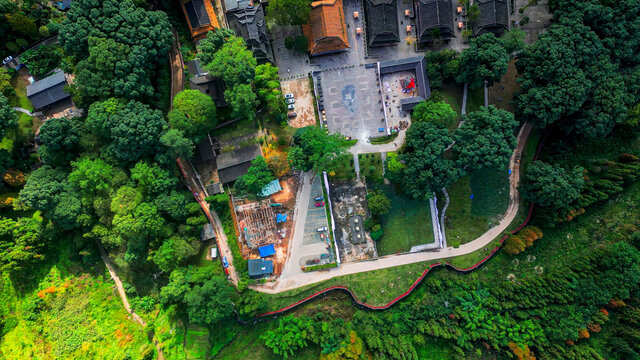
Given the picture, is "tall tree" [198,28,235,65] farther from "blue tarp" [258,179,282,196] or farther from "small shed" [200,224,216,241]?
"small shed" [200,224,216,241]

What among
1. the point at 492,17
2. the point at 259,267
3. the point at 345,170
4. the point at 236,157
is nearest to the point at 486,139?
the point at 492,17

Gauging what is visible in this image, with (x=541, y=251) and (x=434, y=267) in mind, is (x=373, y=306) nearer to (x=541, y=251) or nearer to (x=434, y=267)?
(x=434, y=267)

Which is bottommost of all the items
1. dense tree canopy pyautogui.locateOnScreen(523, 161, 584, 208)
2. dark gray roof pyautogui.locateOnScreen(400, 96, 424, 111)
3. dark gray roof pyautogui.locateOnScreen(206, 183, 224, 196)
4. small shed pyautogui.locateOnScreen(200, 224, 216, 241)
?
dense tree canopy pyautogui.locateOnScreen(523, 161, 584, 208)

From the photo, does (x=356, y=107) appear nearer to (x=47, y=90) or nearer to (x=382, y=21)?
(x=382, y=21)

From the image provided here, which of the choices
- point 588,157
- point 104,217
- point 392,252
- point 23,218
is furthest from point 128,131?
point 588,157

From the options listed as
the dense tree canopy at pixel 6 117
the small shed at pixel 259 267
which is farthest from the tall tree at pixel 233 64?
the small shed at pixel 259 267

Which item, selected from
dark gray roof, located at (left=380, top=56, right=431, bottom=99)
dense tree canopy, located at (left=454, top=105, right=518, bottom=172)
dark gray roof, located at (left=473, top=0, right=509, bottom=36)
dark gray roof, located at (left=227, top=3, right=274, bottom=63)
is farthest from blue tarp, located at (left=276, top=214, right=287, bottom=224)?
dark gray roof, located at (left=473, top=0, right=509, bottom=36)

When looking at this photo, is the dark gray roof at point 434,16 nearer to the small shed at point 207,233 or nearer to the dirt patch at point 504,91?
the dirt patch at point 504,91
